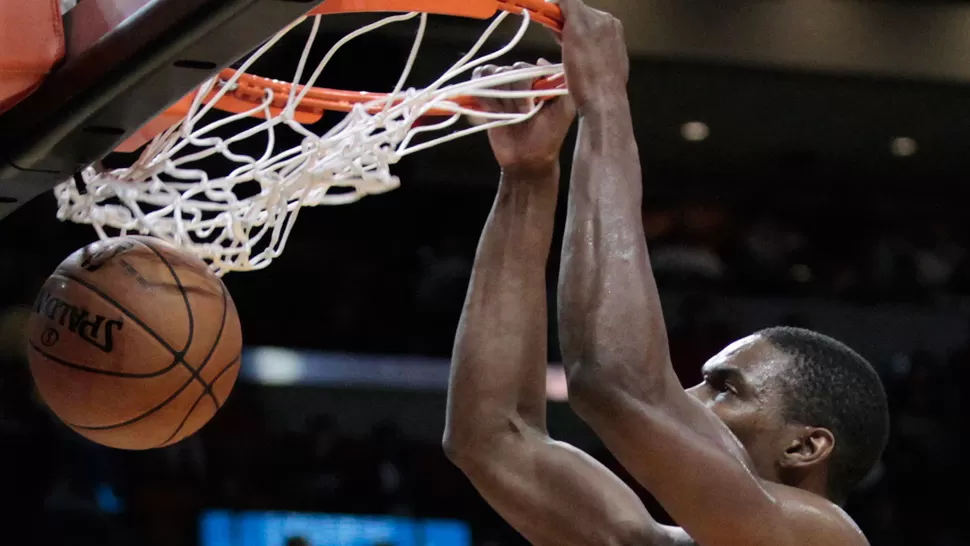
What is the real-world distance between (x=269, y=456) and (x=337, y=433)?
0.90 ft

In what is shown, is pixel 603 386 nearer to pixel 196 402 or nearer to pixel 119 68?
pixel 196 402

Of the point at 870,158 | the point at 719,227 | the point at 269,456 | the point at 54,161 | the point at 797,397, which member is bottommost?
the point at 269,456

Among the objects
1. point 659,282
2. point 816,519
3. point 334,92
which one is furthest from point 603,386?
point 659,282

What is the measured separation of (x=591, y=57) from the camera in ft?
5.60

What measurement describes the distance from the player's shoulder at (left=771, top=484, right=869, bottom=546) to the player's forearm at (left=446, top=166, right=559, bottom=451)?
44 cm

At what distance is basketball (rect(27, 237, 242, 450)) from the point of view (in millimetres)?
1688

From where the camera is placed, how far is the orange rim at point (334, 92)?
1676 mm

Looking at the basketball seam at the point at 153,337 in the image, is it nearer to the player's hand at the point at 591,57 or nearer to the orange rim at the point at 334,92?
the orange rim at the point at 334,92

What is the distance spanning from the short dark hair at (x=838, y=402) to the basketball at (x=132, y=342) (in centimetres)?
83

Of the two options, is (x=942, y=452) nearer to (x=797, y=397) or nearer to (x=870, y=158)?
(x=870, y=158)

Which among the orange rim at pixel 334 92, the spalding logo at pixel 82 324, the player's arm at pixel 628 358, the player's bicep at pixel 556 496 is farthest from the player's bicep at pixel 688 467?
the spalding logo at pixel 82 324

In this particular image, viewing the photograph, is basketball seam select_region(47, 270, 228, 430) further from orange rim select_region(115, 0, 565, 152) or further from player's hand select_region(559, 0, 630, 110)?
player's hand select_region(559, 0, 630, 110)

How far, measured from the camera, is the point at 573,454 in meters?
2.02

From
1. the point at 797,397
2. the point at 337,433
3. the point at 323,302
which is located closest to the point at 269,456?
the point at 337,433
